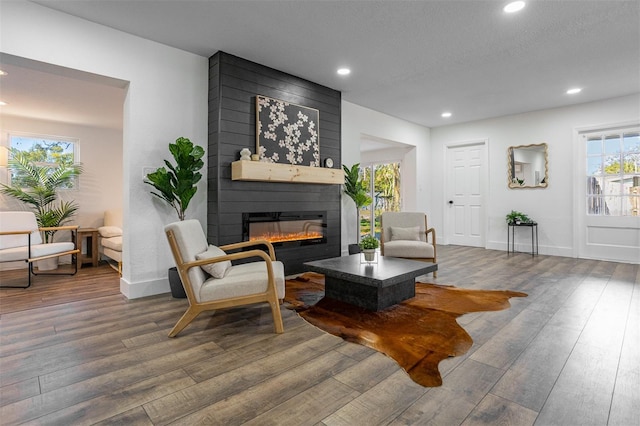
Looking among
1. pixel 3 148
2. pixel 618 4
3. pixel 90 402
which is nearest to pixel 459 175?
pixel 618 4

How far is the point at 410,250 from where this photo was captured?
4.29 metres

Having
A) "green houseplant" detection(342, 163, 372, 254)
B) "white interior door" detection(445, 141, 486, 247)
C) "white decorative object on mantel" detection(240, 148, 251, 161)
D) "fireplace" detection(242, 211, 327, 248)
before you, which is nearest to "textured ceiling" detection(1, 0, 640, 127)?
"white decorative object on mantel" detection(240, 148, 251, 161)

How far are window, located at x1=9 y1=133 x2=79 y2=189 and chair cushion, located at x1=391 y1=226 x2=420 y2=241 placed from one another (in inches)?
230

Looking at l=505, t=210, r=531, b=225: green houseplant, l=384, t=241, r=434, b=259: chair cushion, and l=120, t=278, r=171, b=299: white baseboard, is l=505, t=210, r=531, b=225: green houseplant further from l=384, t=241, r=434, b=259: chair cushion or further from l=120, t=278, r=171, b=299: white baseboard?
l=120, t=278, r=171, b=299: white baseboard

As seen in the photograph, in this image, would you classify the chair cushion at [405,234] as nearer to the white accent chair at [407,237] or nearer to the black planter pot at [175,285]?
the white accent chair at [407,237]

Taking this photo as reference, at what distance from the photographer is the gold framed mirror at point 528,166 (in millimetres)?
6273

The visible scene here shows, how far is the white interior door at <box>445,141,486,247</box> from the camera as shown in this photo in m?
7.12

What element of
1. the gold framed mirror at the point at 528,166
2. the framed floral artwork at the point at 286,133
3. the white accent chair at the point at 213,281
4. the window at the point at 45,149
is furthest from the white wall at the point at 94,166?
the gold framed mirror at the point at 528,166

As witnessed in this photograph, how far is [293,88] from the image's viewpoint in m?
4.62

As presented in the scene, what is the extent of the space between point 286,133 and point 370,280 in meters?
2.54

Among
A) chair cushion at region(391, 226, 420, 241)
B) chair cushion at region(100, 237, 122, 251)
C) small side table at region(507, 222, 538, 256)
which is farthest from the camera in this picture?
small side table at region(507, 222, 538, 256)

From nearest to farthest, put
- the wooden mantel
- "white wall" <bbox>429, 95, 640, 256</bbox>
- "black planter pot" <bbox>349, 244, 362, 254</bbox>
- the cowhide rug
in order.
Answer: the cowhide rug
the wooden mantel
"black planter pot" <bbox>349, 244, 362, 254</bbox>
"white wall" <bbox>429, 95, 640, 256</bbox>

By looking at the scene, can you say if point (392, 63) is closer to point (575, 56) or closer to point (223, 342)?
point (575, 56)

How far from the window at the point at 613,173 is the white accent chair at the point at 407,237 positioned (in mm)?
3468
